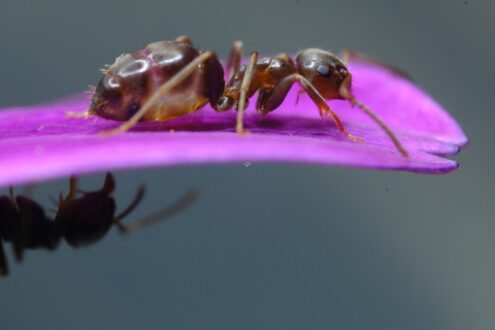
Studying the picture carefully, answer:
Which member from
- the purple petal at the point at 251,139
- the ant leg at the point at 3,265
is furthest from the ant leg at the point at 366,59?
the ant leg at the point at 3,265

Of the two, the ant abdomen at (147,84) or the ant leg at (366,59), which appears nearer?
the ant abdomen at (147,84)

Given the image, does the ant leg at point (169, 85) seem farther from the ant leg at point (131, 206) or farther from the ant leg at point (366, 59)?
the ant leg at point (366, 59)

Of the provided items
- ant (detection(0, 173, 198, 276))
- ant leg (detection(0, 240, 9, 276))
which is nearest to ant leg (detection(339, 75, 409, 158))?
ant (detection(0, 173, 198, 276))

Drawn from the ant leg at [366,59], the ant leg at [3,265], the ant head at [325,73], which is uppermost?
the ant head at [325,73]

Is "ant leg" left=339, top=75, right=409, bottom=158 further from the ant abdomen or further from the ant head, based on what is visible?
the ant abdomen

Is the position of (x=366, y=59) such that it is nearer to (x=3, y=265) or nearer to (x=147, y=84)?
(x=147, y=84)

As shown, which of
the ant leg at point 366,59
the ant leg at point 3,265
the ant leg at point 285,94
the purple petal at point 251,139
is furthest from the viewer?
the ant leg at point 366,59

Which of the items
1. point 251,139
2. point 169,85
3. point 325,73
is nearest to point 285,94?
point 325,73

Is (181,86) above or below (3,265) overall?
above
